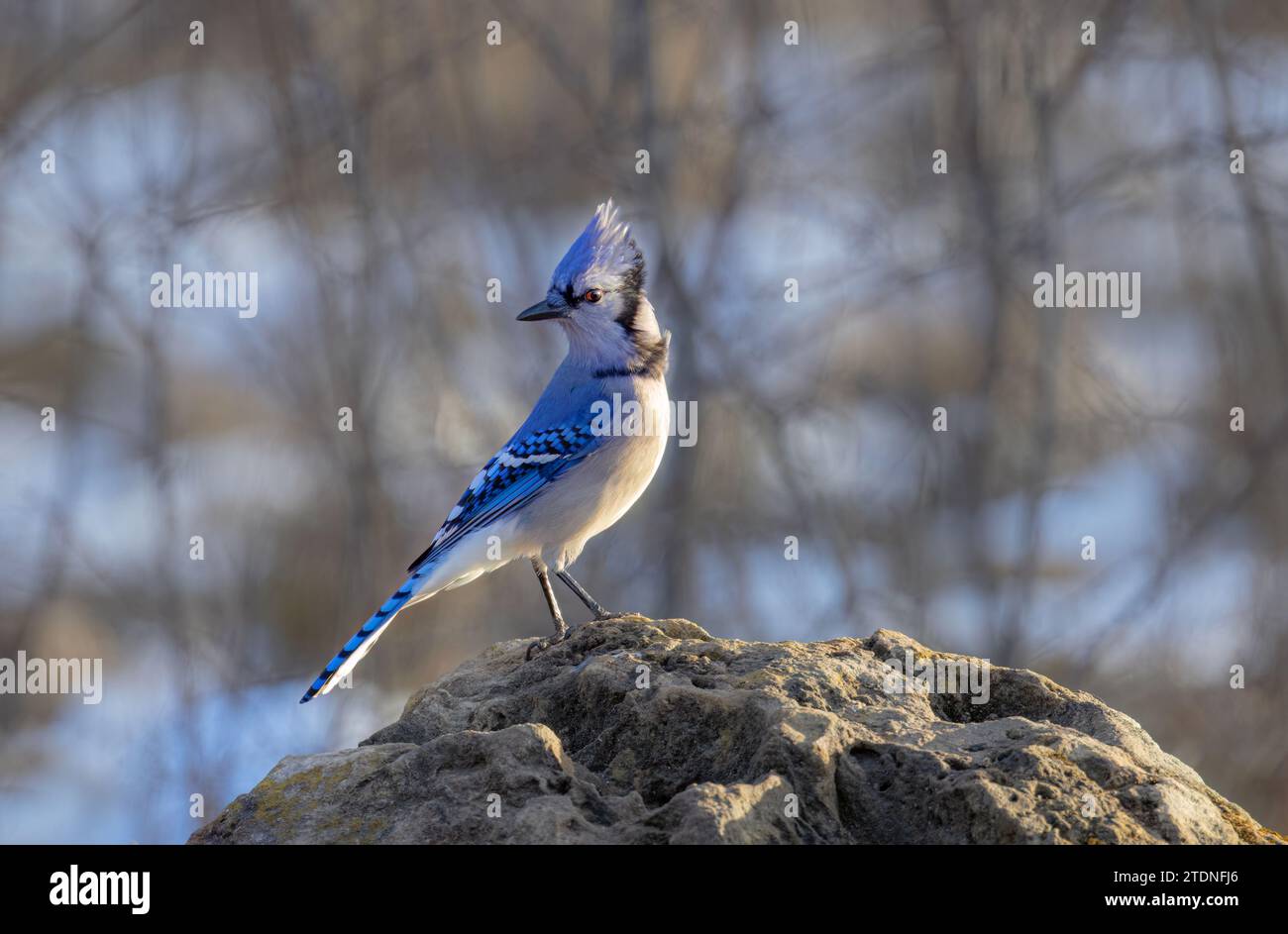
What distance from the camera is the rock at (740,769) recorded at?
7.99 feet

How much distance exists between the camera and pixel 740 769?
2645 millimetres

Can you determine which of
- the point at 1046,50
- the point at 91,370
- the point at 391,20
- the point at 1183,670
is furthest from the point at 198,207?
the point at 1183,670

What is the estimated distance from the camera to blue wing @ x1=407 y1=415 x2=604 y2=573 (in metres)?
4.38

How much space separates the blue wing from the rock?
1.24 metres

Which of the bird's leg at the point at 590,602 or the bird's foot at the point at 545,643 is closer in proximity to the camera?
the bird's foot at the point at 545,643

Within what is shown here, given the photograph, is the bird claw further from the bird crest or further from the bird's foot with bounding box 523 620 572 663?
the bird crest

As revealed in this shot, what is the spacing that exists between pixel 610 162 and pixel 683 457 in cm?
207

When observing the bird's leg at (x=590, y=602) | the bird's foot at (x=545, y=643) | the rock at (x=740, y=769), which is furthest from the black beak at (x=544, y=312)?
the rock at (x=740, y=769)

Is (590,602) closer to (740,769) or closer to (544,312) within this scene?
(544,312)

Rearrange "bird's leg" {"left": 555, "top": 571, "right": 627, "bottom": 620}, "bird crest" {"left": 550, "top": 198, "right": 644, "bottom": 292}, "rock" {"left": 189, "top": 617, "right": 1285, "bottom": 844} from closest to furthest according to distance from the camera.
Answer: "rock" {"left": 189, "top": 617, "right": 1285, "bottom": 844}, "bird's leg" {"left": 555, "top": 571, "right": 627, "bottom": 620}, "bird crest" {"left": 550, "top": 198, "right": 644, "bottom": 292}

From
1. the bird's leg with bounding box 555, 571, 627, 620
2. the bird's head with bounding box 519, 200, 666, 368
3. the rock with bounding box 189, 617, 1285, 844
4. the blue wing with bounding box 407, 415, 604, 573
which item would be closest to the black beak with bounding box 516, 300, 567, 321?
the bird's head with bounding box 519, 200, 666, 368

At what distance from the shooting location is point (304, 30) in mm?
9375

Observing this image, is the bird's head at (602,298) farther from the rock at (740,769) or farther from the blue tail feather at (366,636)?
the rock at (740,769)

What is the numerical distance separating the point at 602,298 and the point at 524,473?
616 mm
